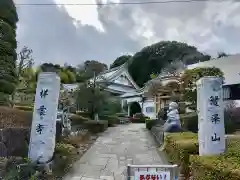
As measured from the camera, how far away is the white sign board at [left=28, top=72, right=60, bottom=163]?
8312 millimetres

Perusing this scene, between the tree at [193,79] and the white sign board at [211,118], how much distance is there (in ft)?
38.3

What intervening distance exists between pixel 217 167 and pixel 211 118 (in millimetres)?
2288

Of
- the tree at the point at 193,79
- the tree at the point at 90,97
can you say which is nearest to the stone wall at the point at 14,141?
the tree at the point at 193,79

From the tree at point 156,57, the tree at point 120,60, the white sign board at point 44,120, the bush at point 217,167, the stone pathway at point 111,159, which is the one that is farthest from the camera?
the tree at point 120,60

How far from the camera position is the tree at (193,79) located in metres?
19.1

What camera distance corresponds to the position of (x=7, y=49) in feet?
48.3

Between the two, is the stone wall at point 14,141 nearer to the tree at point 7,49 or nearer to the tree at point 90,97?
the tree at point 7,49

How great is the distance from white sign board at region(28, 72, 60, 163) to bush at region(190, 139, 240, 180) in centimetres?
392

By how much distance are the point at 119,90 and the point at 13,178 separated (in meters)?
36.3

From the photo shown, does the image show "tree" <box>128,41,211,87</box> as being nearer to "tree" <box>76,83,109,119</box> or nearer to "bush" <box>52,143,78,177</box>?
"tree" <box>76,83,109,119</box>

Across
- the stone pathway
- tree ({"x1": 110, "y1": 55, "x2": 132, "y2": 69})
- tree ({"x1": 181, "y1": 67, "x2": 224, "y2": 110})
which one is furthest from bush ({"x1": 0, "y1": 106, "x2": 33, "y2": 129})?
tree ({"x1": 110, "y1": 55, "x2": 132, "y2": 69})

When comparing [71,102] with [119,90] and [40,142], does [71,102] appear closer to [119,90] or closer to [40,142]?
[40,142]

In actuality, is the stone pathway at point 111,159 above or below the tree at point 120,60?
below

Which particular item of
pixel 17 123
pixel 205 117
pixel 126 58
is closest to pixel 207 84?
pixel 205 117
